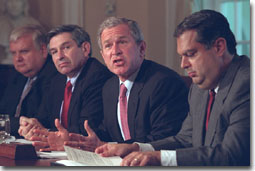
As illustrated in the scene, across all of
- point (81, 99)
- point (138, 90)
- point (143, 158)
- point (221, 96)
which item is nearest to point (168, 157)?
point (143, 158)

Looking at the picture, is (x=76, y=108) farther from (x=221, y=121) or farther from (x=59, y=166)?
(x=221, y=121)

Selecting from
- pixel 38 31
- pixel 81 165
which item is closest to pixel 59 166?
pixel 81 165

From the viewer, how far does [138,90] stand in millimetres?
3154

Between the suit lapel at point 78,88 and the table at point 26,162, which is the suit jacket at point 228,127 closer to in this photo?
the table at point 26,162

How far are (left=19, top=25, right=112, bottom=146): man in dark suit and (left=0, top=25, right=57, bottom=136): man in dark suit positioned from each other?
0.28 ft

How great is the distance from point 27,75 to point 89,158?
1.38 meters

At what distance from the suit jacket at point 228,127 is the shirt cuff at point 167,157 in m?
0.03

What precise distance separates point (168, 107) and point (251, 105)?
662mm

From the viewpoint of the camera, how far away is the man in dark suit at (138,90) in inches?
119

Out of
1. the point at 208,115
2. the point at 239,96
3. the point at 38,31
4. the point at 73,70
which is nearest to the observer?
the point at 239,96

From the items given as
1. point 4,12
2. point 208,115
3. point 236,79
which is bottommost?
point 208,115

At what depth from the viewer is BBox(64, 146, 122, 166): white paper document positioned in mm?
2553

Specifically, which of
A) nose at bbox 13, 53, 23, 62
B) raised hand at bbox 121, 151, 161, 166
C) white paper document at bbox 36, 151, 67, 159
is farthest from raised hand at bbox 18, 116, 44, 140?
raised hand at bbox 121, 151, 161, 166

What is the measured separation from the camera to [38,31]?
11.1ft
